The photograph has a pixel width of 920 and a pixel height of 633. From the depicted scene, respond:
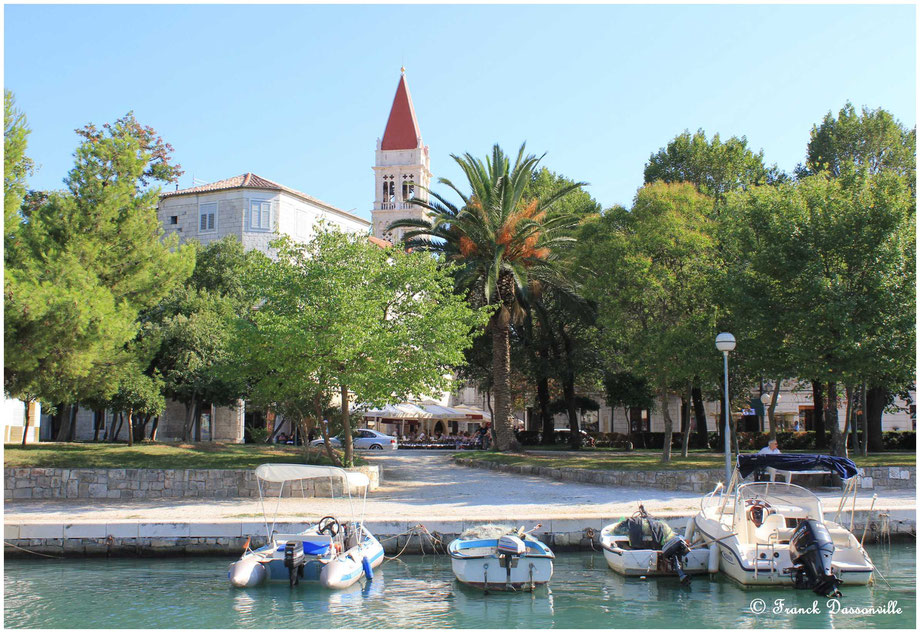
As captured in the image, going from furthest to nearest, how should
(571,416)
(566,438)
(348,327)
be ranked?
(566,438) < (571,416) < (348,327)

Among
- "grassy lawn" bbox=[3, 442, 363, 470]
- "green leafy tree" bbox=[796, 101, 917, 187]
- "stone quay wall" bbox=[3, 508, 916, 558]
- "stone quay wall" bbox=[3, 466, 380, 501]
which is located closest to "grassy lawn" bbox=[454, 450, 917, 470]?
"grassy lawn" bbox=[3, 442, 363, 470]

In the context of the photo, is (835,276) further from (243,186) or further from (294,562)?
(243,186)

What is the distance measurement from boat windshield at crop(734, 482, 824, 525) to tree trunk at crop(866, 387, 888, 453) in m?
24.8

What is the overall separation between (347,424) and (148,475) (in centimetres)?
612

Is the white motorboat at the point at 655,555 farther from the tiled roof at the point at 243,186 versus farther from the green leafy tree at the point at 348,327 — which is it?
the tiled roof at the point at 243,186

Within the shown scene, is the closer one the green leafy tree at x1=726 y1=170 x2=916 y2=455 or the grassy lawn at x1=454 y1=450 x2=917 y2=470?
the green leafy tree at x1=726 y1=170 x2=916 y2=455

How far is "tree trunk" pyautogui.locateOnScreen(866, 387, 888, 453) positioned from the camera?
3750 cm

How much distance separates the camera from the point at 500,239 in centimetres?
3291

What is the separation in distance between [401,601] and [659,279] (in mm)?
18496

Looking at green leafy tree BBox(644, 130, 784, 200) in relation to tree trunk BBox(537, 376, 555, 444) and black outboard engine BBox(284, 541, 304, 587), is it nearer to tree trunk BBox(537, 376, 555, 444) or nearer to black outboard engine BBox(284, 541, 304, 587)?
tree trunk BBox(537, 376, 555, 444)

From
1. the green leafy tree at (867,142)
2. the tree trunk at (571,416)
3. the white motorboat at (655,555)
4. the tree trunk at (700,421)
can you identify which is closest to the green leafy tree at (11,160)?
the white motorboat at (655,555)

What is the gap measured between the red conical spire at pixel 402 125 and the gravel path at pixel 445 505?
230 feet

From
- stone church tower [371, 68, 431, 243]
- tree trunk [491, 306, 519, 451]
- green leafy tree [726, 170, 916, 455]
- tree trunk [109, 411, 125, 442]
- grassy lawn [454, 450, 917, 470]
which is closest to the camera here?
green leafy tree [726, 170, 916, 455]

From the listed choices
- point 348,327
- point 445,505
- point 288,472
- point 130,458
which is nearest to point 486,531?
point 288,472
